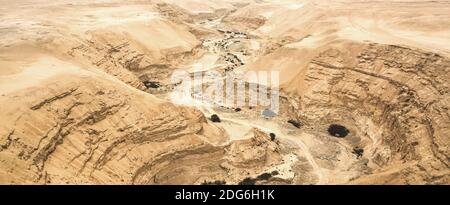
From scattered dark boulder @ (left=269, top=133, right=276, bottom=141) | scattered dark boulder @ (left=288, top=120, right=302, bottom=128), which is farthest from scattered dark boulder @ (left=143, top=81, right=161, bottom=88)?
scattered dark boulder @ (left=269, top=133, right=276, bottom=141)

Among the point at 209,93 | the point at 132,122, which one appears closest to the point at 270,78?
the point at 209,93

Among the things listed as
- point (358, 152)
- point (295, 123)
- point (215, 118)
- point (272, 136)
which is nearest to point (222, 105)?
point (215, 118)

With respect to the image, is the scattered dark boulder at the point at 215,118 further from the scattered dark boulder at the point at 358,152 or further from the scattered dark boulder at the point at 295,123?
the scattered dark boulder at the point at 358,152

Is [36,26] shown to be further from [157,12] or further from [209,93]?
[157,12]

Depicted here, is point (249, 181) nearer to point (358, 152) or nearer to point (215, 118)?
point (215, 118)

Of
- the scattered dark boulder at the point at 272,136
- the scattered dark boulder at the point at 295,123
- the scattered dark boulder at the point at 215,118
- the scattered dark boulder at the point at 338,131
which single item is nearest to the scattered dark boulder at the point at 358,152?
the scattered dark boulder at the point at 338,131

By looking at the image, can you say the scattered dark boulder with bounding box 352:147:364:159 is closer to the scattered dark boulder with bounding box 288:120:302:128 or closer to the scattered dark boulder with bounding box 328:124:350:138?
the scattered dark boulder with bounding box 328:124:350:138
